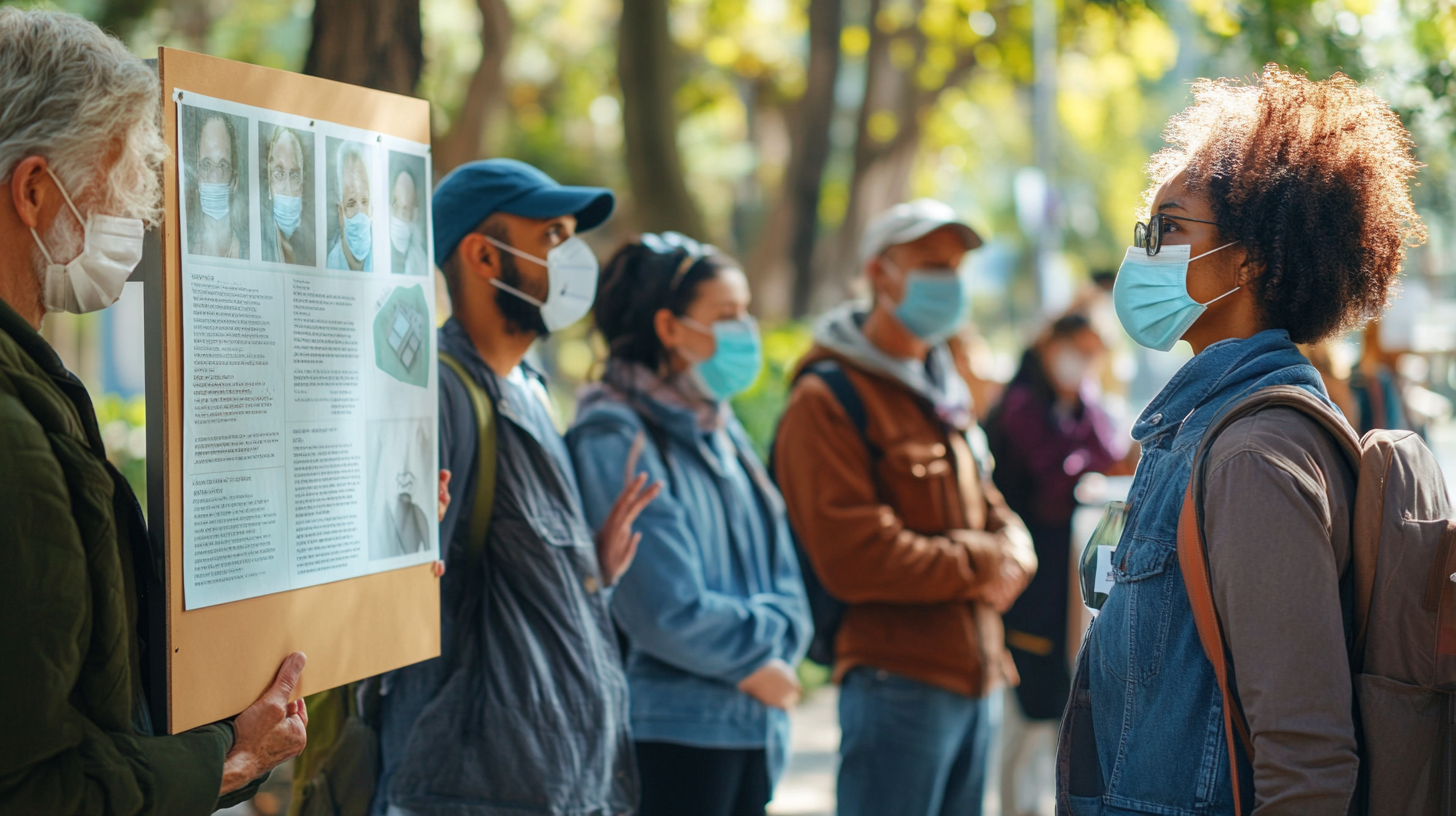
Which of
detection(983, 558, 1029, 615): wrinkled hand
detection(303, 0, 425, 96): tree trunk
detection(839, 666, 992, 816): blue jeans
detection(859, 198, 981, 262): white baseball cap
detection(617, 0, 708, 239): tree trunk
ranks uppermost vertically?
detection(617, 0, 708, 239): tree trunk

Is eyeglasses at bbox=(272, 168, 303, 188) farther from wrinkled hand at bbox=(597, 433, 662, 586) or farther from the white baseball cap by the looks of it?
the white baseball cap

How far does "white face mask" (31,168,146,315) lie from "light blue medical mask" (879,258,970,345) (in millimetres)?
2659

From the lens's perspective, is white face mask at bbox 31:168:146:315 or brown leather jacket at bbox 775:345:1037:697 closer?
white face mask at bbox 31:168:146:315

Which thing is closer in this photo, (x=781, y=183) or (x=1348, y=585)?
(x=1348, y=585)

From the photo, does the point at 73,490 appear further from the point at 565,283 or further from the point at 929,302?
the point at 929,302

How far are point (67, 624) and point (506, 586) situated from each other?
4.14ft

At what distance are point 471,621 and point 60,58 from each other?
56.8 inches

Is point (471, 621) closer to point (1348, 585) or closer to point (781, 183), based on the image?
point (1348, 585)

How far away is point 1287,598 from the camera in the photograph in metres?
1.86

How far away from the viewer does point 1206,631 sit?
196 centimetres

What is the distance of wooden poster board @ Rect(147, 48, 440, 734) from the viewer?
182cm

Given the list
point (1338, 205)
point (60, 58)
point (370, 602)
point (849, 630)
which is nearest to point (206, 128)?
point (60, 58)

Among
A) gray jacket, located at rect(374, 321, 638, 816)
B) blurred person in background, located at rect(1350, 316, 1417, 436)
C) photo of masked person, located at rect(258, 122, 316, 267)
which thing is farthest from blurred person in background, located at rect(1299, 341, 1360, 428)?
photo of masked person, located at rect(258, 122, 316, 267)

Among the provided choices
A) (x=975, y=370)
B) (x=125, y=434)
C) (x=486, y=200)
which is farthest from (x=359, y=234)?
(x=125, y=434)
